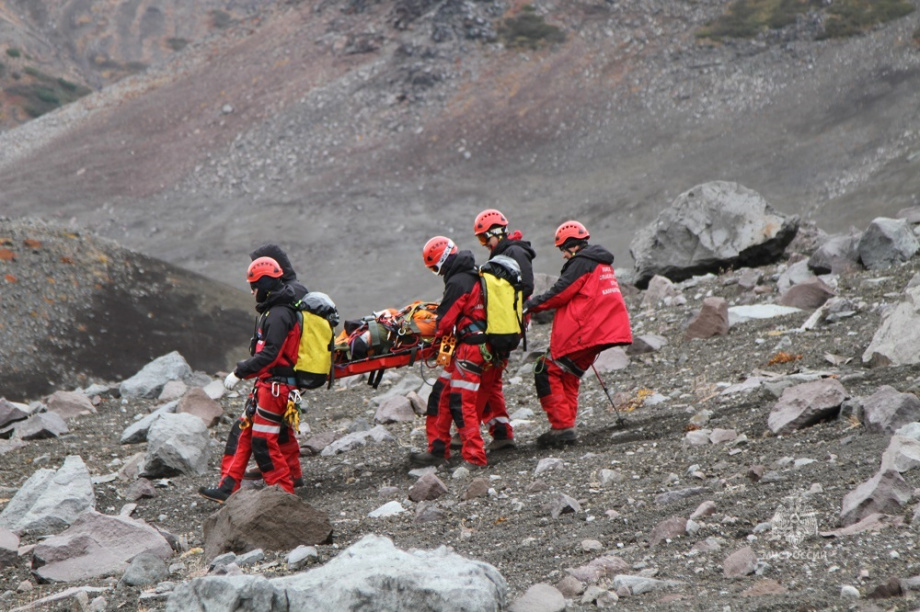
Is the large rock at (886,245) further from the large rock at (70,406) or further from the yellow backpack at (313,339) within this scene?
the large rock at (70,406)

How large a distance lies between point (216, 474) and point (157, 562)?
11.8ft

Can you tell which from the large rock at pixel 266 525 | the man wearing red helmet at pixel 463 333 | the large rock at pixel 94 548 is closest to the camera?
the large rock at pixel 266 525

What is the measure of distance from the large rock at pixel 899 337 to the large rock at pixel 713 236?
7739mm

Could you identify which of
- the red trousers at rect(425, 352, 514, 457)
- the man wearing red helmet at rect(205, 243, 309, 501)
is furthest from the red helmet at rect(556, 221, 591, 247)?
the man wearing red helmet at rect(205, 243, 309, 501)

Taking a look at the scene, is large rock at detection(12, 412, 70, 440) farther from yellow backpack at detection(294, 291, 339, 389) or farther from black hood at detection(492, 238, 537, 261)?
black hood at detection(492, 238, 537, 261)

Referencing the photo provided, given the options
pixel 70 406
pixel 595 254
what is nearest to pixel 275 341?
pixel 595 254

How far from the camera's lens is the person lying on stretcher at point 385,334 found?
8859 millimetres

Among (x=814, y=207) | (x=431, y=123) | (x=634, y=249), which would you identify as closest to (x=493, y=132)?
(x=431, y=123)

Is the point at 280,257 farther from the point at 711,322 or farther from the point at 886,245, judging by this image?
→ the point at 886,245

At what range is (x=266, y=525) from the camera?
250 inches

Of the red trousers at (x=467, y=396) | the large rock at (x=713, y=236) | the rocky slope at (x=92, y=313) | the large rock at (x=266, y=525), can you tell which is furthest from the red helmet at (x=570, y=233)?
the rocky slope at (x=92, y=313)

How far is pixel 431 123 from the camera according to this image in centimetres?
4491

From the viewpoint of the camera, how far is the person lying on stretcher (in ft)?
29.1

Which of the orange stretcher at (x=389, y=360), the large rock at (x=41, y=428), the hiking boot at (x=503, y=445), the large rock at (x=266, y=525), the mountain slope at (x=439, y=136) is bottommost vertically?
the hiking boot at (x=503, y=445)
